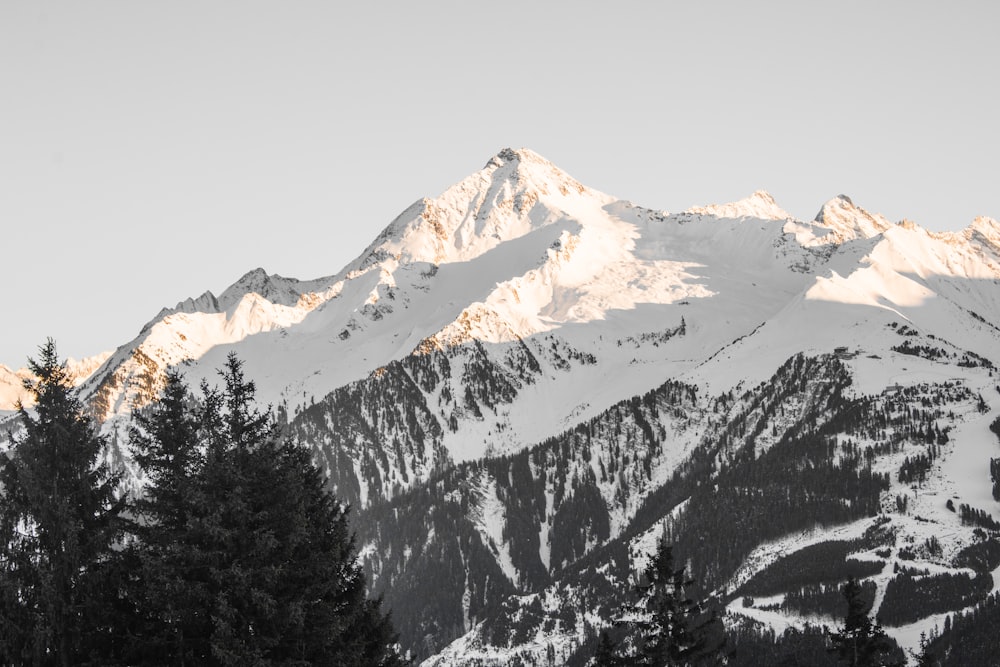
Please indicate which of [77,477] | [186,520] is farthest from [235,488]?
[77,477]

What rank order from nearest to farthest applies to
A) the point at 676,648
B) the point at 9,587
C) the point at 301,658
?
the point at 9,587 < the point at 301,658 < the point at 676,648

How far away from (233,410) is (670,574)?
74.5 ft

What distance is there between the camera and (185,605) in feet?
146

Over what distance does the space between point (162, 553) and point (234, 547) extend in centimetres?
286

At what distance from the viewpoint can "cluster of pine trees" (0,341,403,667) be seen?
145ft

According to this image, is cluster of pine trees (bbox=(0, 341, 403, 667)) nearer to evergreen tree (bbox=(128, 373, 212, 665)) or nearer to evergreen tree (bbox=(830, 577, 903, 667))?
evergreen tree (bbox=(128, 373, 212, 665))

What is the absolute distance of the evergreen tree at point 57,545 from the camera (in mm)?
43875

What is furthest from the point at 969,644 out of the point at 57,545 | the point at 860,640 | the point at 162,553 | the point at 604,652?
the point at 57,545

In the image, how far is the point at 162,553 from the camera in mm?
45750

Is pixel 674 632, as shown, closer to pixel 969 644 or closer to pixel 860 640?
pixel 860 640

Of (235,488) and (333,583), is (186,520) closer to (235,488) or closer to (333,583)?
(235,488)

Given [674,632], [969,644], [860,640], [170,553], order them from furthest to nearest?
[969,644], [860,640], [674,632], [170,553]

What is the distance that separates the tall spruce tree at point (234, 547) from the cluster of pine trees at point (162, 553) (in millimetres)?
71

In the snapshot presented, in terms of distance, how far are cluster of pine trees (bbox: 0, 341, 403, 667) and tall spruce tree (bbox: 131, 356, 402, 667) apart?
71mm
